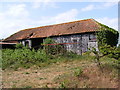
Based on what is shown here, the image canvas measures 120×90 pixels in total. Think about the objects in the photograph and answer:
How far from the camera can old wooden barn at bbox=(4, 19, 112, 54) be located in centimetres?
1642

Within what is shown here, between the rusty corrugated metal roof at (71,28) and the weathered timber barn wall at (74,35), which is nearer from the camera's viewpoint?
the weathered timber barn wall at (74,35)

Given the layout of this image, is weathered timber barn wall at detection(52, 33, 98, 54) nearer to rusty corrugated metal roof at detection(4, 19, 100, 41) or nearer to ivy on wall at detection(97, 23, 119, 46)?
rusty corrugated metal roof at detection(4, 19, 100, 41)

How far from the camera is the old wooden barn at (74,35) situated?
1642 centimetres

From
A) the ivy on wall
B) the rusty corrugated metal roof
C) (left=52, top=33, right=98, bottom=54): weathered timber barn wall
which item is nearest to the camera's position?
the ivy on wall

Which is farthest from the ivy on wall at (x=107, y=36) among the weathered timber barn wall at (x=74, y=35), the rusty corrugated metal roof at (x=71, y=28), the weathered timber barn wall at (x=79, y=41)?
the weathered timber barn wall at (x=79, y=41)

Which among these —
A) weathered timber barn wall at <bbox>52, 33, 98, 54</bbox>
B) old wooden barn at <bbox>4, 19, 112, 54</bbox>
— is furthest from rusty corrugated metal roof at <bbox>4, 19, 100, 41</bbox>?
weathered timber barn wall at <bbox>52, 33, 98, 54</bbox>

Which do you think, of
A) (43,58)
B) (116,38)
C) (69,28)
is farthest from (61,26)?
(43,58)

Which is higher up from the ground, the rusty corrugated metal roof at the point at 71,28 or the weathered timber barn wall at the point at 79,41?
the rusty corrugated metal roof at the point at 71,28

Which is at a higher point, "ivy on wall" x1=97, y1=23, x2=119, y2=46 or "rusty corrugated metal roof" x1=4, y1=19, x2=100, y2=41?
"rusty corrugated metal roof" x1=4, y1=19, x2=100, y2=41

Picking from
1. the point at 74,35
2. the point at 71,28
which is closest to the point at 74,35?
the point at 74,35

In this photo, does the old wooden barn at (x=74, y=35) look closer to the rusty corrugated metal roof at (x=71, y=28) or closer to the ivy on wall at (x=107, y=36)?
the rusty corrugated metal roof at (x=71, y=28)

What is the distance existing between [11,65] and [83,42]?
921 centimetres

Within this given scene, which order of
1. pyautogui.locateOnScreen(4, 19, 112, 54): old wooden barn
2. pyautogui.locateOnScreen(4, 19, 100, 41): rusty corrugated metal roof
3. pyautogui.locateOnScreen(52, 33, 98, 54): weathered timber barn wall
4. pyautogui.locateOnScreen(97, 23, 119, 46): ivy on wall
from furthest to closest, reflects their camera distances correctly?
pyautogui.locateOnScreen(4, 19, 100, 41): rusty corrugated metal roof → pyautogui.locateOnScreen(4, 19, 112, 54): old wooden barn → pyautogui.locateOnScreen(52, 33, 98, 54): weathered timber barn wall → pyautogui.locateOnScreen(97, 23, 119, 46): ivy on wall

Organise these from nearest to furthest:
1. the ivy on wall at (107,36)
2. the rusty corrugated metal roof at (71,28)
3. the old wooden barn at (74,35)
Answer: the ivy on wall at (107,36) < the old wooden barn at (74,35) < the rusty corrugated metal roof at (71,28)
